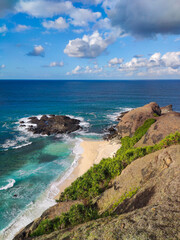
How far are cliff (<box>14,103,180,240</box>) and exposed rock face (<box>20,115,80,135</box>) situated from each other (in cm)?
2786

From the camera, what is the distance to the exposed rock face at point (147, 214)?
5527 millimetres

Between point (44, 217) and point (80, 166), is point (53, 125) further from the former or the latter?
point (44, 217)

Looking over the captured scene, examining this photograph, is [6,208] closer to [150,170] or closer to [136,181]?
[136,181]

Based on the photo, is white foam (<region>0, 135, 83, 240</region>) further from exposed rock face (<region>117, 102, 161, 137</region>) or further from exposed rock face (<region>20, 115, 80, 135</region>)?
exposed rock face (<region>20, 115, 80, 135</region>)

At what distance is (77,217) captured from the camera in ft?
33.3

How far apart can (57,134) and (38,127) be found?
734cm

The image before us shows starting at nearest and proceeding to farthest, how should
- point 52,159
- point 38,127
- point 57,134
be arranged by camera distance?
point 52,159 < point 57,134 < point 38,127

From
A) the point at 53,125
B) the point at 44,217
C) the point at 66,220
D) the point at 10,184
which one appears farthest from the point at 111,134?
the point at 66,220

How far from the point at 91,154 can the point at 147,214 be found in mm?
25332

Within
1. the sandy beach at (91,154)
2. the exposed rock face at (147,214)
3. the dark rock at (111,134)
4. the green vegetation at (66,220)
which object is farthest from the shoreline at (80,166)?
→ the exposed rock face at (147,214)

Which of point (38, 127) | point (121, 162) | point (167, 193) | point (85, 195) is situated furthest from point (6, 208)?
point (38, 127)

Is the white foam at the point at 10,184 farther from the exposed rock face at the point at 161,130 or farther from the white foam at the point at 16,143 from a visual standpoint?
the exposed rock face at the point at 161,130

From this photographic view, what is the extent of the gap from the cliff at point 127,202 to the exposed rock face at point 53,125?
27.9 m

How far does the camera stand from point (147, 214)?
20.8 ft
